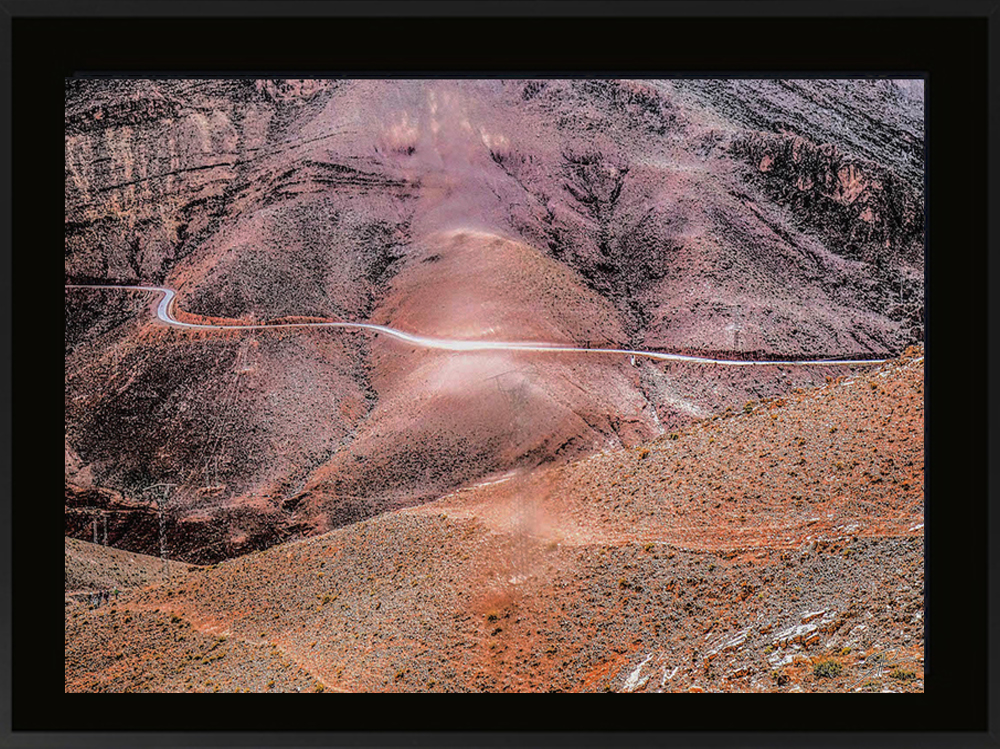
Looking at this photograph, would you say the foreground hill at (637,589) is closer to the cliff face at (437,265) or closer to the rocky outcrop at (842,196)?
the cliff face at (437,265)

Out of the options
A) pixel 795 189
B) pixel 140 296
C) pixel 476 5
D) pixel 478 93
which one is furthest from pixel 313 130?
pixel 476 5

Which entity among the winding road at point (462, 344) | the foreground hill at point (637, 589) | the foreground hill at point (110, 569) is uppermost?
the winding road at point (462, 344)

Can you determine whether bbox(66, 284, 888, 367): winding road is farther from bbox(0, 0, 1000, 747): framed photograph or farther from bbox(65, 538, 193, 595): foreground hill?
bbox(65, 538, 193, 595): foreground hill

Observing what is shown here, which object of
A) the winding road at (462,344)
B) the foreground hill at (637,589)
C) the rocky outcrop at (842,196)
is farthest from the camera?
the rocky outcrop at (842,196)

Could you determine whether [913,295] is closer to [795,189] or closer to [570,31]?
[795,189]

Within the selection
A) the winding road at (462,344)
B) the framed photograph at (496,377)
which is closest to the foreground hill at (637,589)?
Answer: the framed photograph at (496,377)

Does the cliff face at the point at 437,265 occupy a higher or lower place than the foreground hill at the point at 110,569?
higher

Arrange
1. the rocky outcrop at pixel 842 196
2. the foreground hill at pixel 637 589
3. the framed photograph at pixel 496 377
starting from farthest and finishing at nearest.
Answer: the rocky outcrop at pixel 842 196 < the foreground hill at pixel 637 589 < the framed photograph at pixel 496 377
